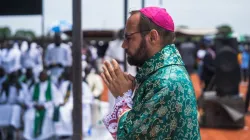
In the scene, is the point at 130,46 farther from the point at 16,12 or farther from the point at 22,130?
the point at 22,130

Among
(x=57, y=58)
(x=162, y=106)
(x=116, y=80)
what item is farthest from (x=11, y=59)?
(x=162, y=106)

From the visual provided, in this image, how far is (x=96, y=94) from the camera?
28.9 feet

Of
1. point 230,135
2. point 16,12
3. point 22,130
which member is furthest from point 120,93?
point 230,135

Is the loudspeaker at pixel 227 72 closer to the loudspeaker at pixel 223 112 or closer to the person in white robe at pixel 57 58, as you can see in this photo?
the loudspeaker at pixel 223 112

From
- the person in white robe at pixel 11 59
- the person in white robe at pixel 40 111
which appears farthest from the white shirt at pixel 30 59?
the person in white robe at pixel 40 111

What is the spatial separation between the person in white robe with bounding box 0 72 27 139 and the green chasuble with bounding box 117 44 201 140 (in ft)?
21.0

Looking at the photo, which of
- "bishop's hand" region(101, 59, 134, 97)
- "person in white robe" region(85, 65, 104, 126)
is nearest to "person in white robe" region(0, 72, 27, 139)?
"person in white robe" region(85, 65, 104, 126)

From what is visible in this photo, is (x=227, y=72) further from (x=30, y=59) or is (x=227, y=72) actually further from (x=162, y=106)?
(x=162, y=106)

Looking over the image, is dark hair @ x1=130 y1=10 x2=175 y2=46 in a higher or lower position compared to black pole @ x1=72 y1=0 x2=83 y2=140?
higher

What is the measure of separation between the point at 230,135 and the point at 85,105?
2.93 metres

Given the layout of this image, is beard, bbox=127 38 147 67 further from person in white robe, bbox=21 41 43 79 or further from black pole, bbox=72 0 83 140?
person in white robe, bbox=21 41 43 79

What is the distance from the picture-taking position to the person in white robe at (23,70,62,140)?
793cm

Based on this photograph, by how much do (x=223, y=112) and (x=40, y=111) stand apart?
371cm

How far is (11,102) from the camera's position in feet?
27.2
